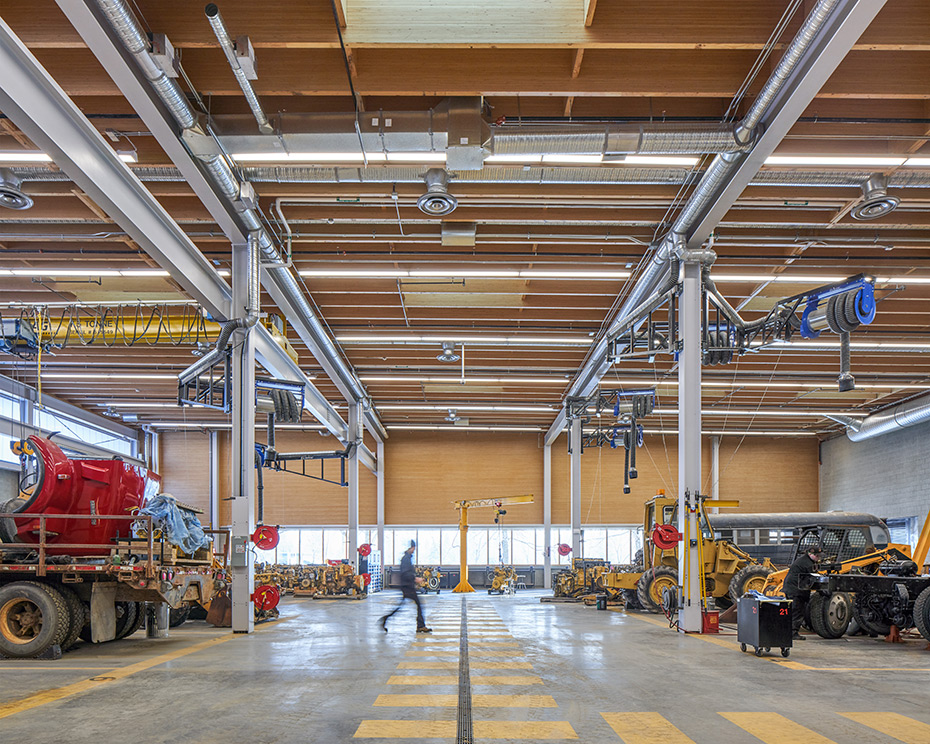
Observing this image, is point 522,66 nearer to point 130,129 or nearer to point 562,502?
point 130,129

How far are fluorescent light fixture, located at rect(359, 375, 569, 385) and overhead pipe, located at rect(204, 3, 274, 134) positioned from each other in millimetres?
16686

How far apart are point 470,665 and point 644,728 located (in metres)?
4.27

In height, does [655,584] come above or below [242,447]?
below

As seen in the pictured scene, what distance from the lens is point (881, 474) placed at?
3331 centimetres

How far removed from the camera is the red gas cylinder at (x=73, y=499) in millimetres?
13055

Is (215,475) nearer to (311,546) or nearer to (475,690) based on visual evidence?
(311,546)

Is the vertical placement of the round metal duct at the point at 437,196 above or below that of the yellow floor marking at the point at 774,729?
above

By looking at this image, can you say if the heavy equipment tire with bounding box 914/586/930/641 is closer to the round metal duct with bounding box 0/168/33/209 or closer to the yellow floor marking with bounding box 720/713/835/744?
the yellow floor marking with bounding box 720/713/835/744

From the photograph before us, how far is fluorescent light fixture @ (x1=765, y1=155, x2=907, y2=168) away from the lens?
1228 centimetres

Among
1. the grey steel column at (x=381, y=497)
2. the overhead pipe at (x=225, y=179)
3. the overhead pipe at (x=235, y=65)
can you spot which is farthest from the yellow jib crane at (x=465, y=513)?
the overhead pipe at (x=235, y=65)

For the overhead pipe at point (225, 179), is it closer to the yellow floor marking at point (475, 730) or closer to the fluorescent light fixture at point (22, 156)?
the fluorescent light fixture at point (22, 156)

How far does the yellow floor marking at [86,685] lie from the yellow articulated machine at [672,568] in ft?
28.7

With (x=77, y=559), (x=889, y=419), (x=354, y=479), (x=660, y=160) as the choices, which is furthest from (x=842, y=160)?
(x=354, y=479)

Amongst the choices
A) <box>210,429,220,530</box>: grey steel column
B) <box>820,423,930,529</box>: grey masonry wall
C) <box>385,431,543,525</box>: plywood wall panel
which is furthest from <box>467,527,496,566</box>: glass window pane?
<box>820,423,930,529</box>: grey masonry wall
